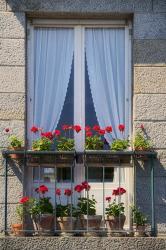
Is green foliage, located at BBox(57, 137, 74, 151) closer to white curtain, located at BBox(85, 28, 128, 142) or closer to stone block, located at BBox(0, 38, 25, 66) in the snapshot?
white curtain, located at BBox(85, 28, 128, 142)

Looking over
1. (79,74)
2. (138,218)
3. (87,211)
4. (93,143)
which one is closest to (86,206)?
(87,211)

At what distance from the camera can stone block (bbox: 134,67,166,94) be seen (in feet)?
31.7

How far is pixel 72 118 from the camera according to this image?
388 inches

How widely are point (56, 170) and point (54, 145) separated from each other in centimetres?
35

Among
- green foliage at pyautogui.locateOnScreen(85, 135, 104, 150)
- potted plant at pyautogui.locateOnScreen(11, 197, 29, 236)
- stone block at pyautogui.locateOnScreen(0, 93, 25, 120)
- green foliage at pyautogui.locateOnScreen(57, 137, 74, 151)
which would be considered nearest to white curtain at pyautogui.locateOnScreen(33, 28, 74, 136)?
stone block at pyautogui.locateOnScreen(0, 93, 25, 120)

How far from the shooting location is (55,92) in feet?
32.5

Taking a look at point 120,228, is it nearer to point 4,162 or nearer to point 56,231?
point 56,231

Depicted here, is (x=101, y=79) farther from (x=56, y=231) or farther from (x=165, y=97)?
(x=56, y=231)

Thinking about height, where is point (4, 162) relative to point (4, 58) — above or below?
below

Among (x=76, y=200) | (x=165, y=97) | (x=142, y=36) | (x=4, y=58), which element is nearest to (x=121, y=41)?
(x=142, y=36)

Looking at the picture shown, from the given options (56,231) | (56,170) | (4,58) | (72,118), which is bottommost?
(56,231)

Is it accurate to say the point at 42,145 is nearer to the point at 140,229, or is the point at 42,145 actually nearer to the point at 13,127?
the point at 13,127

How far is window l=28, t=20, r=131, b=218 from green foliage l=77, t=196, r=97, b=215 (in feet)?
2.63

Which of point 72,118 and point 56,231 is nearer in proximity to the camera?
point 56,231
